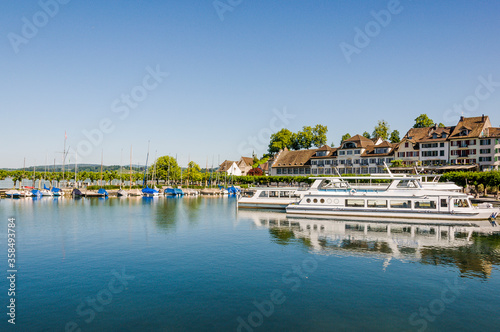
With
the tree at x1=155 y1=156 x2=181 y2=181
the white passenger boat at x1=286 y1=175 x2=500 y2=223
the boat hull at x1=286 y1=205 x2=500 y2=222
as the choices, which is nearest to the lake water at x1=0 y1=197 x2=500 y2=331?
the boat hull at x1=286 y1=205 x2=500 y2=222

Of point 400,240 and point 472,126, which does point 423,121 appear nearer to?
point 472,126

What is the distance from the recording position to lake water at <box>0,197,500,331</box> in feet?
50.8

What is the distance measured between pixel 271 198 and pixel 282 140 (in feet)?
271

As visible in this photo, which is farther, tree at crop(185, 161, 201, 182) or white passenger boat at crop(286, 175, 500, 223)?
tree at crop(185, 161, 201, 182)

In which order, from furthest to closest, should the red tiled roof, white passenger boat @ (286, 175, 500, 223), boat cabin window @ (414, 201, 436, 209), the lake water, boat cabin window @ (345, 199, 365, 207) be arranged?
the red tiled roof < boat cabin window @ (345, 199, 365, 207) < boat cabin window @ (414, 201, 436, 209) < white passenger boat @ (286, 175, 500, 223) < the lake water

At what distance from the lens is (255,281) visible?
20.8 metres

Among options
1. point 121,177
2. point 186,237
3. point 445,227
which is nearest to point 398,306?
point 186,237

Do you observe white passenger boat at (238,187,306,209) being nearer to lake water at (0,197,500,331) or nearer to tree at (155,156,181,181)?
lake water at (0,197,500,331)

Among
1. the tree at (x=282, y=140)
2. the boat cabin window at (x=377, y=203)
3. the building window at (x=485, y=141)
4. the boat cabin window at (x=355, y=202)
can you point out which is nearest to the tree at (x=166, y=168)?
the tree at (x=282, y=140)

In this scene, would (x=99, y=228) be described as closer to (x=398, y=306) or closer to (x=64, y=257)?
(x=64, y=257)

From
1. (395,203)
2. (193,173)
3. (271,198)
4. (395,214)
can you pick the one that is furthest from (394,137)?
(395,214)

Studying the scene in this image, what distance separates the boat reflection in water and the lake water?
0.16m

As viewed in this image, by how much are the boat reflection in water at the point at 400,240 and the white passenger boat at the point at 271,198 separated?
11.8 m

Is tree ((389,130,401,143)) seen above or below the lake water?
above
